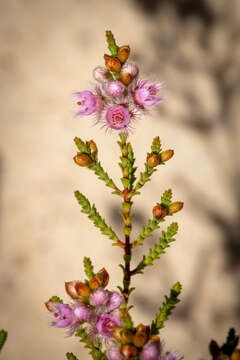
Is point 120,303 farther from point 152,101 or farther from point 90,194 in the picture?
point 90,194

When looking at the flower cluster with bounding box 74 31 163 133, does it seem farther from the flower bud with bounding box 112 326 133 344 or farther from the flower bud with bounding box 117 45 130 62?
the flower bud with bounding box 112 326 133 344

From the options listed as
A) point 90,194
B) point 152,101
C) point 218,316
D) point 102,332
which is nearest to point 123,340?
point 102,332

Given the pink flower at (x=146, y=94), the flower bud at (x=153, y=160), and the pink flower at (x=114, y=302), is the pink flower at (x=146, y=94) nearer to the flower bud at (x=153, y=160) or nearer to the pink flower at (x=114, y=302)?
the flower bud at (x=153, y=160)

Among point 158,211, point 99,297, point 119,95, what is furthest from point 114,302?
point 119,95

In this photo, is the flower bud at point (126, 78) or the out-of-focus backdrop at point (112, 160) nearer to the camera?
the flower bud at point (126, 78)

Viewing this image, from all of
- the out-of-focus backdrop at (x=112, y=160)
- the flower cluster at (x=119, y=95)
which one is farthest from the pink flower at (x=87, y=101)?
the out-of-focus backdrop at (x=112, y=160)

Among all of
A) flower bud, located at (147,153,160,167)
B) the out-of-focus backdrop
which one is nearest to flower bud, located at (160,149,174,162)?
flower bud, located at (147,153,160,167)

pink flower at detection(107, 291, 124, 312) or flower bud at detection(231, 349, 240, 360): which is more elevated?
pink flower at detection(107, 291, 124, 312)
